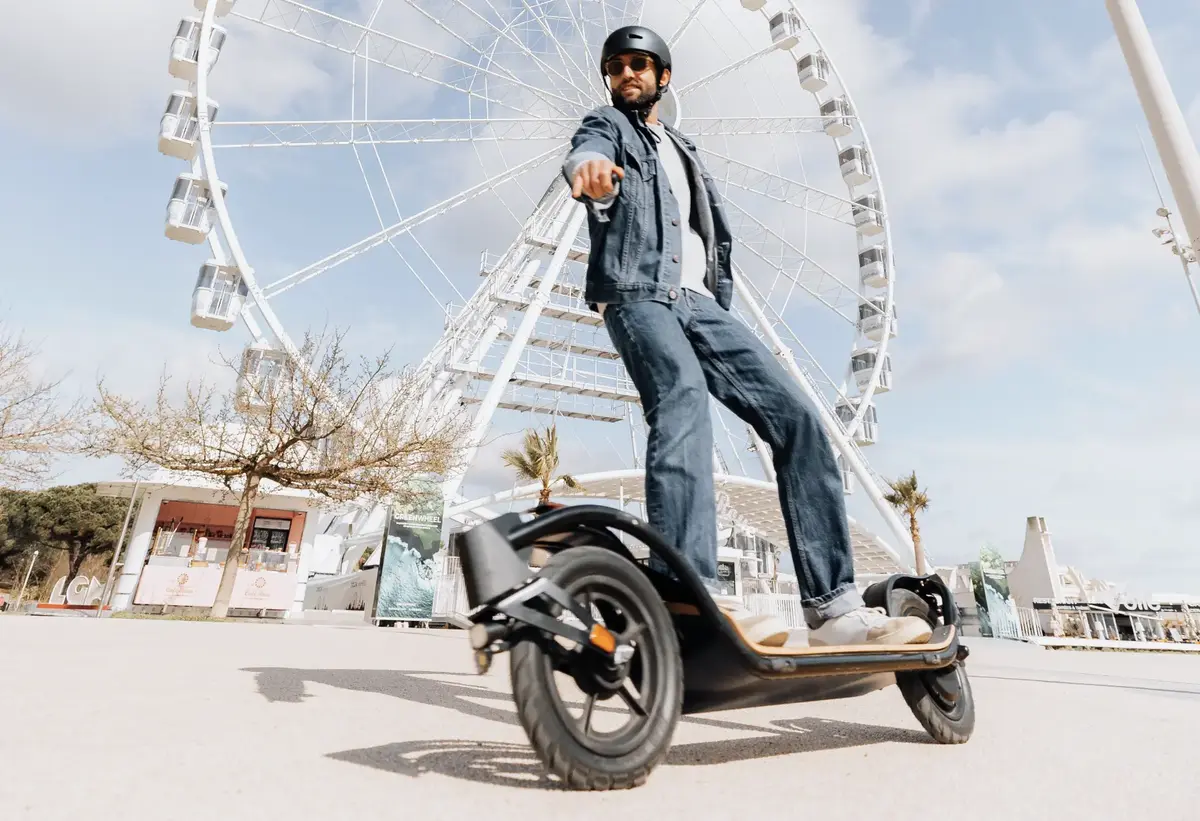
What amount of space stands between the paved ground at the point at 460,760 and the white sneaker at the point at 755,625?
0.94 ft

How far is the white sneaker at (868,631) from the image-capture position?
180 centimetres

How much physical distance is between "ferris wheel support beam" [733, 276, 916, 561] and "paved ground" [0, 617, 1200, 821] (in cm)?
1889

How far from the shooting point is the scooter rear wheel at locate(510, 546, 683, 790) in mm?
1176

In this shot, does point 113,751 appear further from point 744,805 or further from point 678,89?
point 678,89

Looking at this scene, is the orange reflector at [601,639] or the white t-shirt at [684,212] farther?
the white t-shirt at [684,212]

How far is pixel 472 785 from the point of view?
1290mm

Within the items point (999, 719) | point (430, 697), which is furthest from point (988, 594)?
point (430, 697)

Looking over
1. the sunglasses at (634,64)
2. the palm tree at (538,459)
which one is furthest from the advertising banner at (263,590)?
the sunglasses at (634,64)

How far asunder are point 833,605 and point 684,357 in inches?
31.8

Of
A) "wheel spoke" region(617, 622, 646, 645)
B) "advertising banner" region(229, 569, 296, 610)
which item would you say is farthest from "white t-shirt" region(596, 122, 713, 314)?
"advertising banner" region(229, 569, 296, 610)

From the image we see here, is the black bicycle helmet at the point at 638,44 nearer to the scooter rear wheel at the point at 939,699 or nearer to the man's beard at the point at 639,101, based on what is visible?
the man's beard at the point at 639,101

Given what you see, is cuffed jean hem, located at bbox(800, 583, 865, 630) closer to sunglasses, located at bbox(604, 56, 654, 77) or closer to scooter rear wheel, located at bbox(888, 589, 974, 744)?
scooter rear wheel, located at bbox(888, 589, 974, 744)

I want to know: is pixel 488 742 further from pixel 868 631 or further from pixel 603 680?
pixel 868 631

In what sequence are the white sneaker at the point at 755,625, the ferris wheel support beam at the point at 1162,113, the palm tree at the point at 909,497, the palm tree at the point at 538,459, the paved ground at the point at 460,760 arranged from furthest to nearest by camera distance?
the palm tree at the point at 909,497, the palm tree at the point at 538,459, the ferris wheel support beam at the point at 1162,113, the white sneaker at the point at 755,625, the paved ground at the point at 460,760
